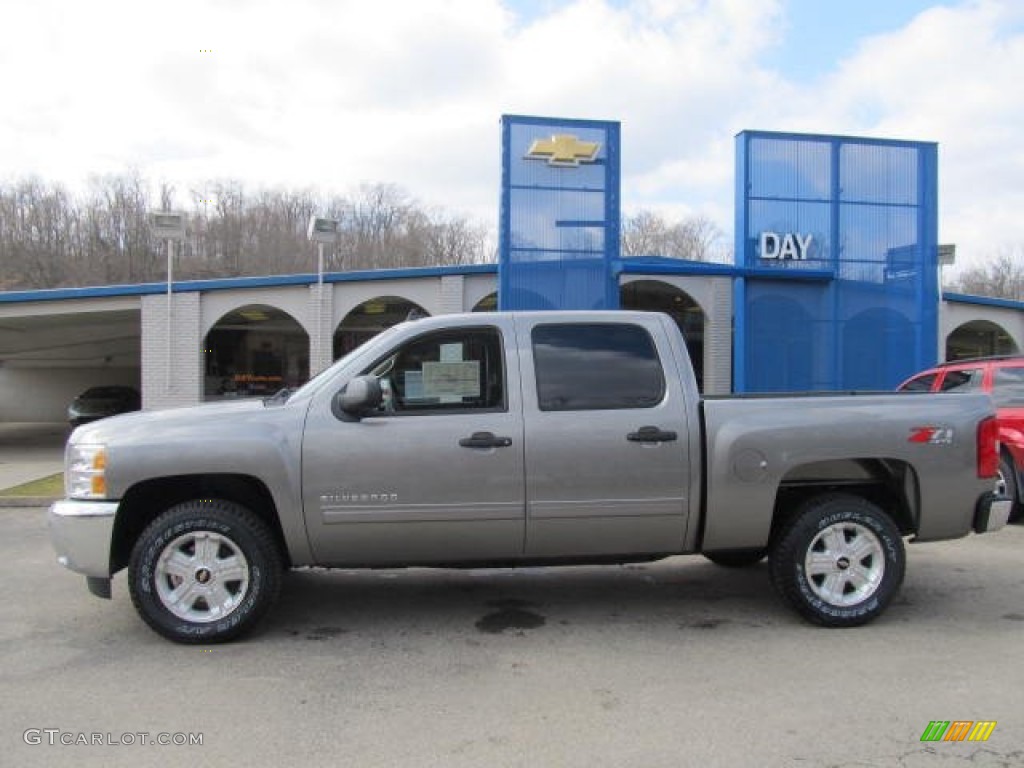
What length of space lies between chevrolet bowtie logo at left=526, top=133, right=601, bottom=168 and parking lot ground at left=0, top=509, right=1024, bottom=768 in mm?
10599

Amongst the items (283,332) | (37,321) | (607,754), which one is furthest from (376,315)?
(607,754)

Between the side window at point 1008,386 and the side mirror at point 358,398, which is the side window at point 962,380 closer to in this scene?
the side window at point 1008,386

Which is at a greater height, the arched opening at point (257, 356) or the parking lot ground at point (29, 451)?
the arched opening at point (257, 356)

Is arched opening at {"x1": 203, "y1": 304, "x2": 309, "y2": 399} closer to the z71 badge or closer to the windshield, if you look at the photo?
the windshield

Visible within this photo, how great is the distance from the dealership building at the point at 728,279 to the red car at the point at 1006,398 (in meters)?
6.80

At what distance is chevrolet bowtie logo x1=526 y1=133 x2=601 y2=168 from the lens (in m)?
15.2

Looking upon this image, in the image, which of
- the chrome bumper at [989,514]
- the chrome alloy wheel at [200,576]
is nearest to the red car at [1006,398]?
the chrome bumper at [989,514]

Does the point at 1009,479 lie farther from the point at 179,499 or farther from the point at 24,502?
the point at 24,502

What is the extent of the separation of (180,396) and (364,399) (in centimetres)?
1530

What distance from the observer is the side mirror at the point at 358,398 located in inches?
181

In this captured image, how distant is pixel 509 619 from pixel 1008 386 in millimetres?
6790

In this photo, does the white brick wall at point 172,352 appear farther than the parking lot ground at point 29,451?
Yes

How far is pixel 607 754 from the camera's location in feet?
11.3

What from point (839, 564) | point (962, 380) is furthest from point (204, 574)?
point (962, 380)
